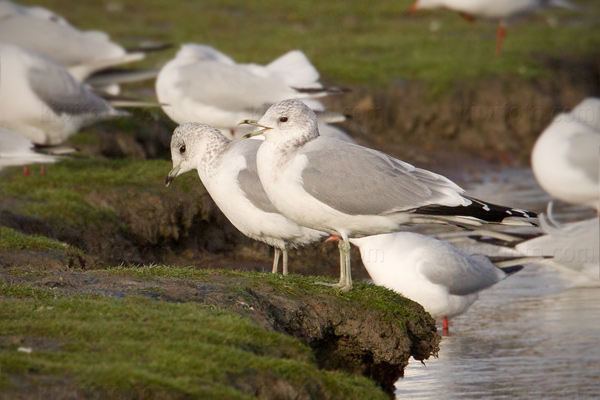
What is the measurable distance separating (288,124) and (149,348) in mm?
2222

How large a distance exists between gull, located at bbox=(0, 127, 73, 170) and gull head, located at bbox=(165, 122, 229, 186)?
98.0 inches

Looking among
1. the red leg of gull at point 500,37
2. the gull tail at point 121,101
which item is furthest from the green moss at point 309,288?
the red leg of gull at point 500,37

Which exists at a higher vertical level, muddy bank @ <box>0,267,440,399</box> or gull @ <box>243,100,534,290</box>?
gull @ <box>243,100,534,290</box>

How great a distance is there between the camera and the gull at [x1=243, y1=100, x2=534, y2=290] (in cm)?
646

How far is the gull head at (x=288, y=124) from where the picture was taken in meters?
6.67

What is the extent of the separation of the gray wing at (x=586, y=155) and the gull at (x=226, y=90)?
3309 mm

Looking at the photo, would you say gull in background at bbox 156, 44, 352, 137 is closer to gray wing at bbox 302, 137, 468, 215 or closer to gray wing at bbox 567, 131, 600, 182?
gray wing at bbox 567, 131, 600, 182

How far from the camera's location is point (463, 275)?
8.45 meters

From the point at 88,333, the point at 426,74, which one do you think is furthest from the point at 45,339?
the point at 426,74

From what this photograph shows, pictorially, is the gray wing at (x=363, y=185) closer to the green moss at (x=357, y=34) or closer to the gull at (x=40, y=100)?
the gull at (x=40, y=100)

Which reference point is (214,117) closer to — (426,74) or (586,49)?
(426,74)

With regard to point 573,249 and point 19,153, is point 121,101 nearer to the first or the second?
Result: point 19,153

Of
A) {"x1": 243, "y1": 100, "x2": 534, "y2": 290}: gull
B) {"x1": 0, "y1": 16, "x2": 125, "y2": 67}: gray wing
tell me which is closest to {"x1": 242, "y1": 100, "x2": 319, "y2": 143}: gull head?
{"x1": 243, "y1": 100, "x2": 534, "y2": 290}: gull

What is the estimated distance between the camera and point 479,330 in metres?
8.60
